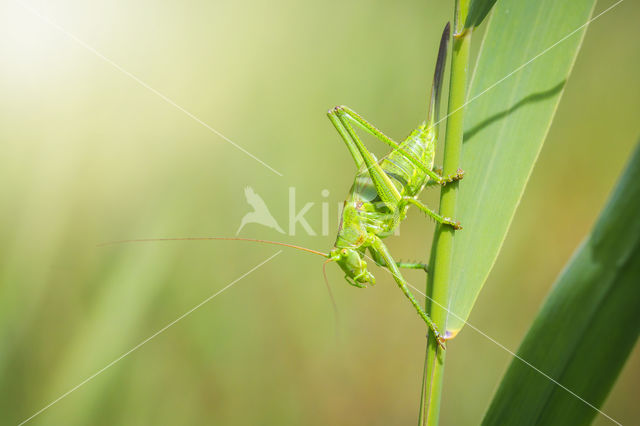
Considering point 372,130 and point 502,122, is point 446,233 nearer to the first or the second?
point 502,122

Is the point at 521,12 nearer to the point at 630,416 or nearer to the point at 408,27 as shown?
the point at 408,27

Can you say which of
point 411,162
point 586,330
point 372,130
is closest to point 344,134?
point 372,130

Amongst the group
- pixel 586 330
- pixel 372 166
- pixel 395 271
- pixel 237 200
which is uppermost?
pixel 372 166

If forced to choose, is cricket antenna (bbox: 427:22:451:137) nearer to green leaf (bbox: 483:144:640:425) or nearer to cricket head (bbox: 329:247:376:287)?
cricket head (bbox: 329:247:376:287)

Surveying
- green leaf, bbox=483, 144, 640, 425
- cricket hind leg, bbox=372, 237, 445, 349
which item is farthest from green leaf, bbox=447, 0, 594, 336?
cricket hind leg, bbox=372, 237, 445, 349

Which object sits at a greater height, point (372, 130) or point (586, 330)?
point (372, 130)
